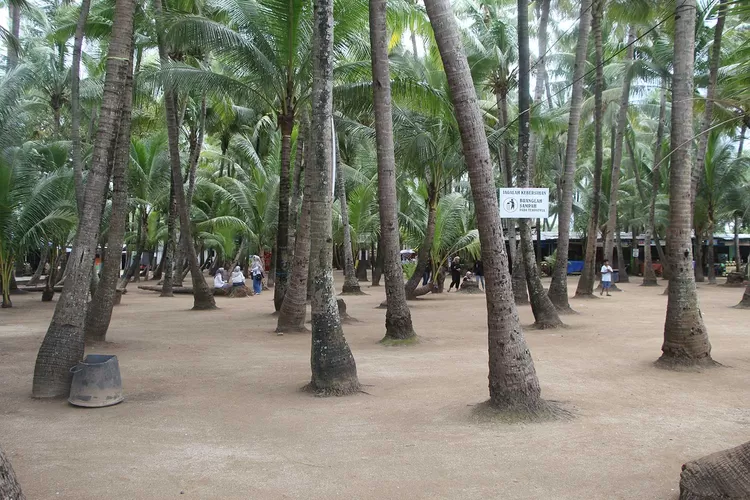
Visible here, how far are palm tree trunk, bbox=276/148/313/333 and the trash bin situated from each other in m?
5.18

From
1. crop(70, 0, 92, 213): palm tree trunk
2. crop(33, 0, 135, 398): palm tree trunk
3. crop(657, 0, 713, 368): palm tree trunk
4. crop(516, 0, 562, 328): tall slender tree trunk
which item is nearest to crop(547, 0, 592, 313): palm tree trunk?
crop(516, 0, 562, 328): tall slender tree trunk

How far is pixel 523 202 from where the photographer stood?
10.8 metres

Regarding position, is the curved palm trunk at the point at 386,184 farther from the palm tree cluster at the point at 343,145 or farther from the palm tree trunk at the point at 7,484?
the palm tree trunk at the point at 7,484

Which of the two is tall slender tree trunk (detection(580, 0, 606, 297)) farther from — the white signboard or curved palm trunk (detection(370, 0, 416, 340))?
curved palm trunk (detection(370, 0, 416, 340))

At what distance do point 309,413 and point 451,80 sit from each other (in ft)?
11.5

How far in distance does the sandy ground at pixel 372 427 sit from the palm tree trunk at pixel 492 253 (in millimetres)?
397

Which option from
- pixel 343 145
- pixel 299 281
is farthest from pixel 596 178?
pixel 343 145

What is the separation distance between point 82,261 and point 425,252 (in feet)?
38.7

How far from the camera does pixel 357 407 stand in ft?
22.0

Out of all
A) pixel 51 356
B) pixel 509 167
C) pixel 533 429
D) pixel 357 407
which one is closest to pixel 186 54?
pixel 509 167

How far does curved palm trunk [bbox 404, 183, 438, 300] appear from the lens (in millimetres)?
18422

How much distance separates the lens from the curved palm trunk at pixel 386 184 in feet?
35.7

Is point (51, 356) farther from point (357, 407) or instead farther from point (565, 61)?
point (565, 61)

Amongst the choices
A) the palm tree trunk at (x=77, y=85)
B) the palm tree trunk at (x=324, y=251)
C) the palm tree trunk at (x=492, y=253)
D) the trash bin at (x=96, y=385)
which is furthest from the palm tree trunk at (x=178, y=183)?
→ the palm tree trunk at (x=492, y=253)
